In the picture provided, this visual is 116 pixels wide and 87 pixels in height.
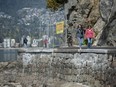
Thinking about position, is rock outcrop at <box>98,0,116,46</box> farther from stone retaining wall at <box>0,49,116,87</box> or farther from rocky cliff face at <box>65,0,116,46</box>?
stone retaining wall at <box>0,49,116,87</box>

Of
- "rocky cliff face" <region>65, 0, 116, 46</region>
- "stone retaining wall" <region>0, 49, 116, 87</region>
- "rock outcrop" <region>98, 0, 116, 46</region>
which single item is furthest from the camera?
"rocky cliff face" <region>65, 0, 116, 46</region>

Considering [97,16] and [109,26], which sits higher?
[97,16]

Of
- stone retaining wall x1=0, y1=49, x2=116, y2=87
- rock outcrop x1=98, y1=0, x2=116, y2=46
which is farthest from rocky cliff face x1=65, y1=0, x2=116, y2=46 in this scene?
stone retaining wall x1=0, y1=49, x2=116, y2=87

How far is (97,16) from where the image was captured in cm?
3416

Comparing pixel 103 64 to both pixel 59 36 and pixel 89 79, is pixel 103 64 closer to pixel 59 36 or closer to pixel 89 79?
pixel 89 79

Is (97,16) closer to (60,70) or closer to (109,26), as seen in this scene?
(109,26)

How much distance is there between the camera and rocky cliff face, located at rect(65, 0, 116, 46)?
87.0 feet

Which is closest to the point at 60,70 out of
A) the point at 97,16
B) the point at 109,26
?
the point at 109,26

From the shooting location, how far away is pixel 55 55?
2219 centimetres

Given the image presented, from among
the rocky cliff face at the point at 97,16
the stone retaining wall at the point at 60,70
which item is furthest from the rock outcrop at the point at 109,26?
the stone retaining wall at the point at 60,70

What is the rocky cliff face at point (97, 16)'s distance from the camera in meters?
26.5

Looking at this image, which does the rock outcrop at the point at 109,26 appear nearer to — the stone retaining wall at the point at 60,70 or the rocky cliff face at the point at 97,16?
the rocky cliff face at the point at 97,16

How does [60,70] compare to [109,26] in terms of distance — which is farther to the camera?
[109,26]

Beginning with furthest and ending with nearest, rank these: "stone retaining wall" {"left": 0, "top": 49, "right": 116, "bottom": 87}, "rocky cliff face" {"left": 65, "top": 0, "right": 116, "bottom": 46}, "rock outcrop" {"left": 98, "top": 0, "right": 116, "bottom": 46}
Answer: "rocky cliff face" {"left": 65, "top": 0, "right": 116, "bottom": 46} < "rock outcrop" {"left": 98, "top": 0, "right": 116, "bottom": 46} < "stone retaining wall" {"left": 0, "top": 49, "right": 116, "bottom": 87}
